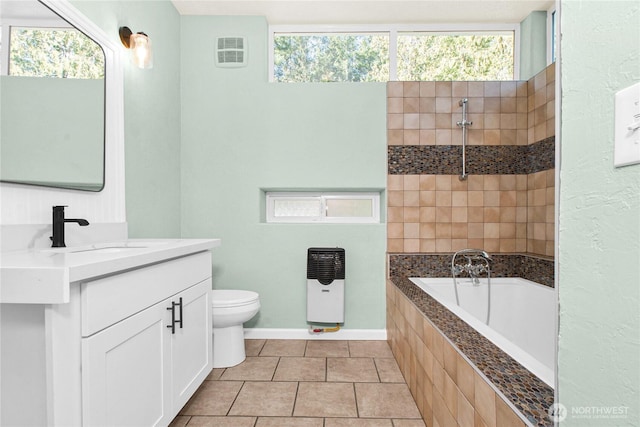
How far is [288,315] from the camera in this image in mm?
2746

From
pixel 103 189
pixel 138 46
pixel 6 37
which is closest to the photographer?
A: pixel 6 37

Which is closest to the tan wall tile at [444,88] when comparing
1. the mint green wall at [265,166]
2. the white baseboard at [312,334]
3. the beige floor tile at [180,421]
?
the mint green wall at [265,166]

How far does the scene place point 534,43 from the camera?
2.75 metres

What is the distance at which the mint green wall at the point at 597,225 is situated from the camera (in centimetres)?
44

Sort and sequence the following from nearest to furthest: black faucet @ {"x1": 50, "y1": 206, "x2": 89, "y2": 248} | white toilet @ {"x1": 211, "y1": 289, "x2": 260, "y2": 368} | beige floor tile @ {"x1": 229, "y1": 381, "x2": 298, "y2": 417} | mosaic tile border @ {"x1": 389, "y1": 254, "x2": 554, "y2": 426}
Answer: mosaic tile border @ {"x1": 389, "y1": 254, "x2": 554, "y2": 426}
black faucet @ {"x1": 50, "y1": 206, "x2": 89, "y2": 248}
beige floor tile @ {"x1": 229, "y1": 381, "x2": 298, "y2": 417}
white toilet @ {"x1": 211, "y1": 289, "x2": 260, "y2": 368}

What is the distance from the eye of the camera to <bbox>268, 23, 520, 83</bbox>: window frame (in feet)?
9.27

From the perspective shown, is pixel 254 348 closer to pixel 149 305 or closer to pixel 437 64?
pixel 149 305

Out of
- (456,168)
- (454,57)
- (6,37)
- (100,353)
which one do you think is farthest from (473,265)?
(6,37)

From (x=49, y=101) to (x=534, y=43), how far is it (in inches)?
127

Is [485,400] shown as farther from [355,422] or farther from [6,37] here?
[6,37]

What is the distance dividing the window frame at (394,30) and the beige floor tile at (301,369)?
2159 mm

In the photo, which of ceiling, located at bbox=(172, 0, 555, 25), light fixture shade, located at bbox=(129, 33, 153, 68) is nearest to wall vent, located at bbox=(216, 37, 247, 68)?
ceiling, located at bbox=(172, 0, 555, 25)

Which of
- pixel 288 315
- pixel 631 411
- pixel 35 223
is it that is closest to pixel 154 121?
pixel 35 223

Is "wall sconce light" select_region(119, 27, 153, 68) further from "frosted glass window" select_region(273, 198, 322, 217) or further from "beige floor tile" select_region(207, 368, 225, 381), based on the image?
"beige floor tile" select_region(207, 368, 225, 381)
